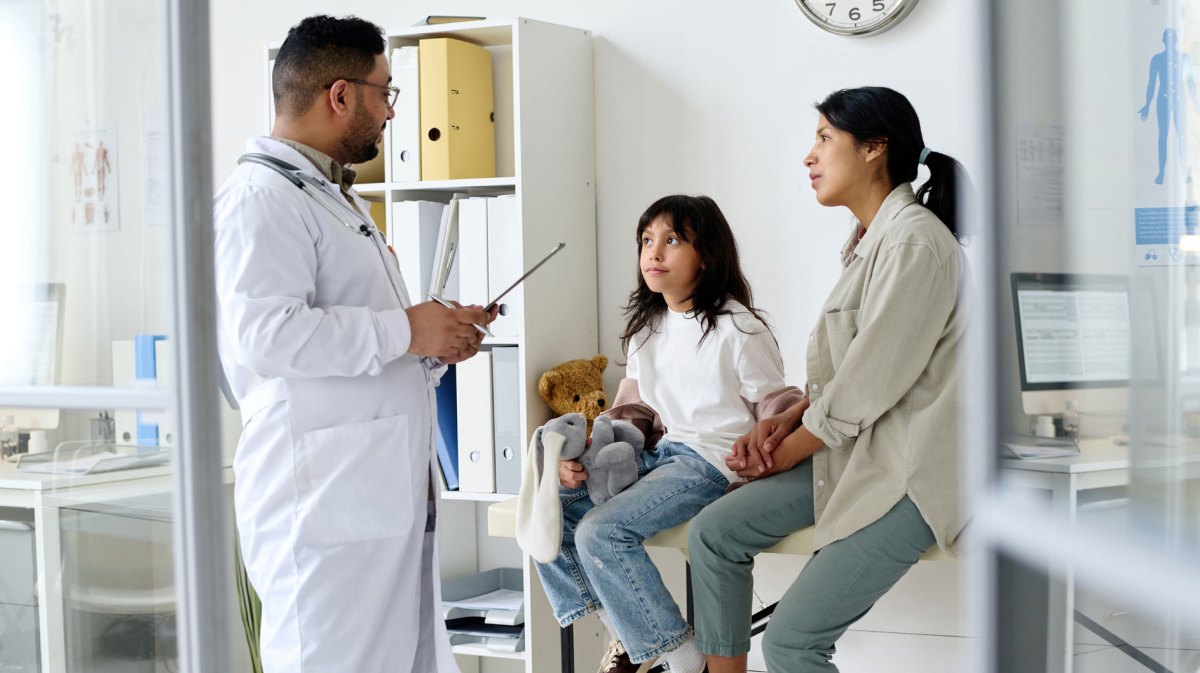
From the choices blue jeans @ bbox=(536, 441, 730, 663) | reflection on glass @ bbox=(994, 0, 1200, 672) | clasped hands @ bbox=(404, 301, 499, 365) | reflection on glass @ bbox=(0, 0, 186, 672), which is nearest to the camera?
reflection on glass @ bbox=(994, 0, 1200, 672)

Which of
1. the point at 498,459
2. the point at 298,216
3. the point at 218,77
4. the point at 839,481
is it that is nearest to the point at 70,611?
the point at 298,216

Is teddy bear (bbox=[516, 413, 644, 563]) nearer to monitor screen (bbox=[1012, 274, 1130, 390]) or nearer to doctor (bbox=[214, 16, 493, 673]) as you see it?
doctor (bbox=[214, 16, 493, 673])

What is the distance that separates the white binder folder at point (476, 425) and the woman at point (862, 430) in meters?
0.77

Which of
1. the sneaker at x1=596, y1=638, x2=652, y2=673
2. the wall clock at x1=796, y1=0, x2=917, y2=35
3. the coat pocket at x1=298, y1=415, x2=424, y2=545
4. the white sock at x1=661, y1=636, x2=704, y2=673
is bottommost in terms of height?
the sneaker at x1=596, y1=638, x2=652, y2=673

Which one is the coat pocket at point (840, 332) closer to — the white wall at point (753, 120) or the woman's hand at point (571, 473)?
the woman's hand at point (571, 473)

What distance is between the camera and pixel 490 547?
2.97 m

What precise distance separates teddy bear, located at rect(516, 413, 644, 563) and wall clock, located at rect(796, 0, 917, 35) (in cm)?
115

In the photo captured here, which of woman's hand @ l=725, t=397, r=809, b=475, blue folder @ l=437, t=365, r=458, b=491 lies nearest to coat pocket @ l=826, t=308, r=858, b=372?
woman's hand @ l=725, t=397, r=809, b=475

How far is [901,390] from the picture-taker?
1.78 metres

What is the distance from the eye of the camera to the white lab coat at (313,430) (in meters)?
1.57

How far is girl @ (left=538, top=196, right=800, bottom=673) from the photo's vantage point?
6.69 feet

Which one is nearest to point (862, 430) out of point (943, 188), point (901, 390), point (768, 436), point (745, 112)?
point (901, 390)

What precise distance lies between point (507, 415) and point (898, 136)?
117 centimetres

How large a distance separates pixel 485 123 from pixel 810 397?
1285mm
